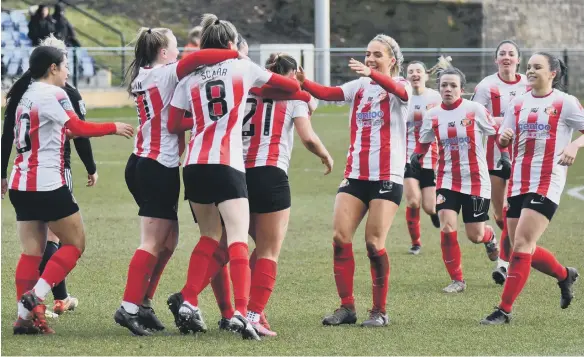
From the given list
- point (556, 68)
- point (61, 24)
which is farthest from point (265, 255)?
point (61, 24)

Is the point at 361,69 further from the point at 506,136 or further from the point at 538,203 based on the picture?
the point at 538,203

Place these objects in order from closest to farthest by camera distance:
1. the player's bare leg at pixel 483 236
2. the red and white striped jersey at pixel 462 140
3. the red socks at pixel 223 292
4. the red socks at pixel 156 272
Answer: the red socks at pixel 223 292, the red socks at pixel 156 272, the red and white striped jersey at pixel 462 140, the player's bare leg at pixel 483 236

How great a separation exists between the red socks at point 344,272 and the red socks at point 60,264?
1.42 metres

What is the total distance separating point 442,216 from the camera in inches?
422

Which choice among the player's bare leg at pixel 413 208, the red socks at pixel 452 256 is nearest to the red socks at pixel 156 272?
the red socks at pixel 452 256

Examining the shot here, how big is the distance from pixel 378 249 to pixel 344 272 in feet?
0.96

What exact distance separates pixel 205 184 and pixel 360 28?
32764mm

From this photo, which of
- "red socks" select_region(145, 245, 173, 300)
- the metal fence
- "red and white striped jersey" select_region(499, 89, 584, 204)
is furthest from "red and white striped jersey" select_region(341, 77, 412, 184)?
the metal fence

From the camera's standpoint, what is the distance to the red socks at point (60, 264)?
8.15m

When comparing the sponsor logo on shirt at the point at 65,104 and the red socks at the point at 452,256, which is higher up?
the sponsor logo on shirt at the point at 65,104

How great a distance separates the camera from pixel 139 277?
8117mm

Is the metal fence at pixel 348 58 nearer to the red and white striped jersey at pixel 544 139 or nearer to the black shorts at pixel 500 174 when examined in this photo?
the black shorts at pixel 500 174

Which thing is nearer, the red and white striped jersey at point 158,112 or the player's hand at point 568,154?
the red and white striped jersey at point 158,112

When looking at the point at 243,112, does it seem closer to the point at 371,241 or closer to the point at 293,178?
the point at 371,241
